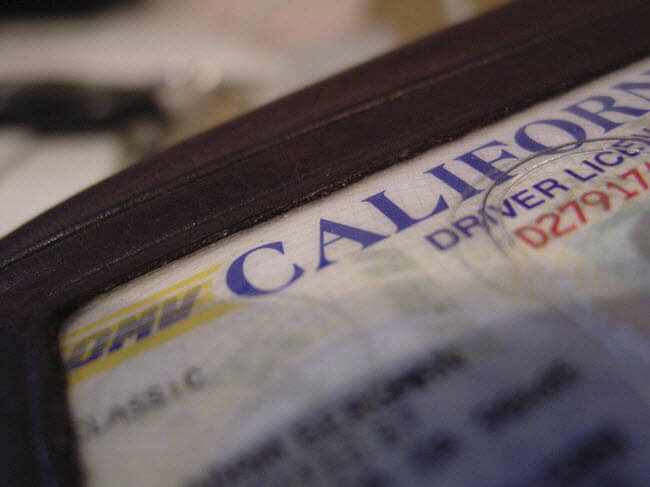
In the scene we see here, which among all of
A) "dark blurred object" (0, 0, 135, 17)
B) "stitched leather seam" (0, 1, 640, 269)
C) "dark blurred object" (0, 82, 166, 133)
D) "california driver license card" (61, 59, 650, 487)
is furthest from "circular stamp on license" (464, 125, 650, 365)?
"dark blurred object" (0, 0, 135, 17)

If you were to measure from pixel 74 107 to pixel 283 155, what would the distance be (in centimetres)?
55

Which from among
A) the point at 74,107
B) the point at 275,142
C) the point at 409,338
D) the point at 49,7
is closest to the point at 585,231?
the point at 409,338

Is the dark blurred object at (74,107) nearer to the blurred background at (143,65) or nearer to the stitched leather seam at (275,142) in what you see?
the blurred background at (143,65)

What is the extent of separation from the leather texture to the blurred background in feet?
1.18

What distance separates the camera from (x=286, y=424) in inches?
11.5

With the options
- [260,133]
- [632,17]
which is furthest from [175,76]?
[632,17]

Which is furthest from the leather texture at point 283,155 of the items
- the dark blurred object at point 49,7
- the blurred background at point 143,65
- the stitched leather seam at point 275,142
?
the dark blurred object at point 49,7

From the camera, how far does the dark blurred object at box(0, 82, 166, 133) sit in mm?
840

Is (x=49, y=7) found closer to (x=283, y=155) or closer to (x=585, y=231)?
(x=283, y=155)

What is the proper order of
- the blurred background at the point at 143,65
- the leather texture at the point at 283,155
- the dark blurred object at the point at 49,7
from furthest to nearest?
1. the dark blurred object at the point at 49,7
2. the blurred background at the point at 143,65
3. the leather texture at the point at 283,155

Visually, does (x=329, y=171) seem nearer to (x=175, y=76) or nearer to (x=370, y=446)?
(x=370, y=446)

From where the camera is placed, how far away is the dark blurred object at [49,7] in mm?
1112

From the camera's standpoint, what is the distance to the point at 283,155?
0.43 m

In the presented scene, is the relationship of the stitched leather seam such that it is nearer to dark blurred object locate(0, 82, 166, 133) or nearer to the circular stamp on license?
the circular stamp on license
